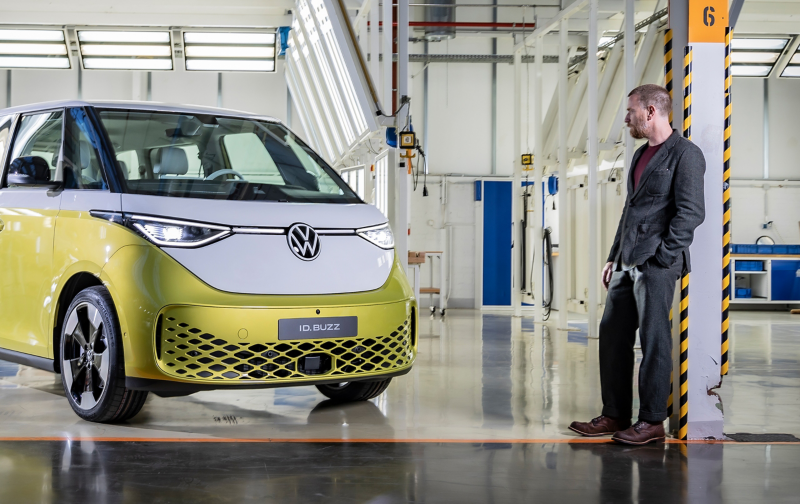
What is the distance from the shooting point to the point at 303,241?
4.06 m

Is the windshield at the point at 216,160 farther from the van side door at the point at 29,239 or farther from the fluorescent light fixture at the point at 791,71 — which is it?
the fluorescent light fixture at the point at 791,71

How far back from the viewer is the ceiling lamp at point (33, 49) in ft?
50.6

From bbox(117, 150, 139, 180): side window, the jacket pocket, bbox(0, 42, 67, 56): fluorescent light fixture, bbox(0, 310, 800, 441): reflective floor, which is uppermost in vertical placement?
bbox(0, 42, 67, 56): fluorescent light fixture

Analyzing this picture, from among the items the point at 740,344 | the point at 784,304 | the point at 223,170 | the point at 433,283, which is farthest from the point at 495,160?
the point at 223,170

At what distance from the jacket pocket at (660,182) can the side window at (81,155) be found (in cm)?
261

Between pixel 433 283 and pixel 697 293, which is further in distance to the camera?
pixel 433 283

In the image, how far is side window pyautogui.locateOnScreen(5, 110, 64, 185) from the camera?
4617 mm

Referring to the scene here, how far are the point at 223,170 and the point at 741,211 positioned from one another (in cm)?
1329

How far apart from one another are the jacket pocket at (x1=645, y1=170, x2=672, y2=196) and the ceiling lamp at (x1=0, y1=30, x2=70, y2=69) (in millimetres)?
14185

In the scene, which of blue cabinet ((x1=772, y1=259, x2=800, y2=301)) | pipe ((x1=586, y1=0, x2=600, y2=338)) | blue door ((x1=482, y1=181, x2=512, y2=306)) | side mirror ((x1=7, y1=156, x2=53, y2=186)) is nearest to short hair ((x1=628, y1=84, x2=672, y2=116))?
side mirror ((x1=7, y1=156, x2=53, y2=186))

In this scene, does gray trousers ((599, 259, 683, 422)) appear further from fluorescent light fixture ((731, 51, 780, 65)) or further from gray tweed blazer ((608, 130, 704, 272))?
fluorescent light fixture ((731, 51, 780, 65))

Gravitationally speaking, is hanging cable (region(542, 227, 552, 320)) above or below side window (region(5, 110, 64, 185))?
below

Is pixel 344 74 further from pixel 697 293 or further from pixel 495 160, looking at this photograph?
pixel 697 293

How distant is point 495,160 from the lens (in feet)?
52.4
